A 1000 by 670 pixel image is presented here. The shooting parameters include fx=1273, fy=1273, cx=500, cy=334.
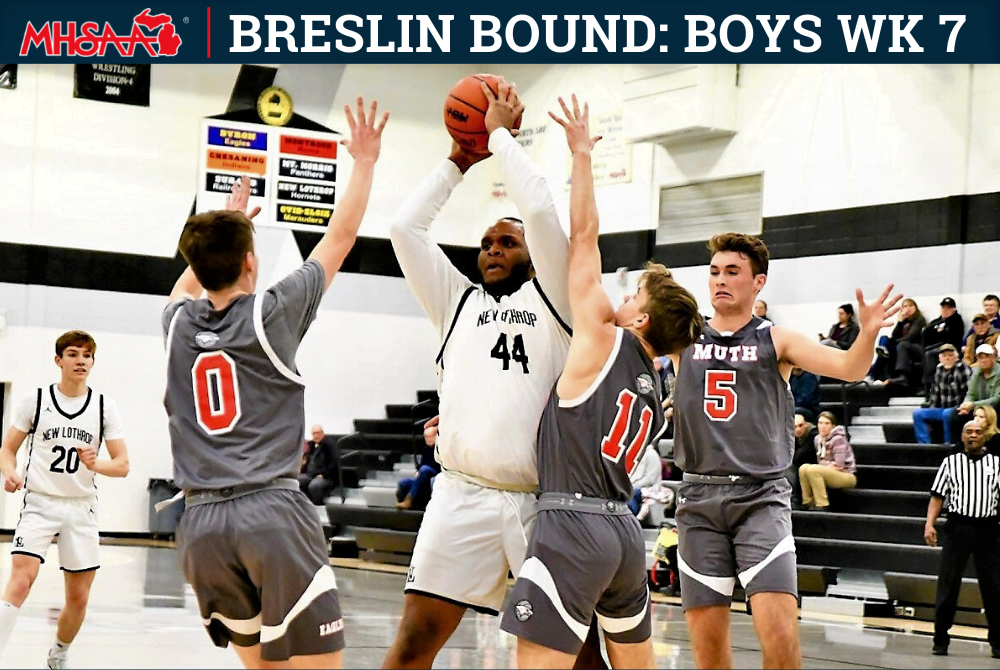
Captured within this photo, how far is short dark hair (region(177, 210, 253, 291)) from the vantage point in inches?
152

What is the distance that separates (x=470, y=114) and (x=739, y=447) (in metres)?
1.81

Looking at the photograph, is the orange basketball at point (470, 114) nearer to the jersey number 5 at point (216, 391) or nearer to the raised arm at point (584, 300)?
the raised arm at point (584, 300)

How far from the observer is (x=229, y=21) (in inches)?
774

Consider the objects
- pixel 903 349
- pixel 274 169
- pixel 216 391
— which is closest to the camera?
pixel 216 391

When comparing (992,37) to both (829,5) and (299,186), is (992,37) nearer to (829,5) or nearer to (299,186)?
(829,5)

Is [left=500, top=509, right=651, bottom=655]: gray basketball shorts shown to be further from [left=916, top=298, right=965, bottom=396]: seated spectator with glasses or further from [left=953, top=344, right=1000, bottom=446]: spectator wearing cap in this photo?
[left=916, top=298, right=965, bottom=396]: seated spectator with glasses

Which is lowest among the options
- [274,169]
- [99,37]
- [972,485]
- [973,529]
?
[973,529]

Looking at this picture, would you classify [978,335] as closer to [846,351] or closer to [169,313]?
[846,351]

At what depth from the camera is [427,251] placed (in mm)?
4676

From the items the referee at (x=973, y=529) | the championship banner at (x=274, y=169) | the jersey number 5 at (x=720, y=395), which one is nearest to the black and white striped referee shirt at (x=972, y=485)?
the referee at (x=973, y=529)


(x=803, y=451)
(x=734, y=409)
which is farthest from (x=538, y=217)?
(x=803, y=451)

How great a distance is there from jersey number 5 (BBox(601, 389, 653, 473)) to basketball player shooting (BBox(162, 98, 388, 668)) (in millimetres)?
984

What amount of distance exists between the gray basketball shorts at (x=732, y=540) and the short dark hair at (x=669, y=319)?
1.10 m

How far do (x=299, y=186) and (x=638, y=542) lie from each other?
18233mm
